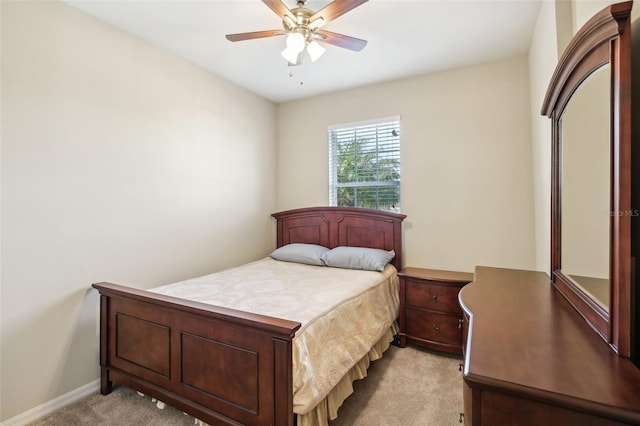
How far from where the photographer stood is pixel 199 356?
65.9 inches

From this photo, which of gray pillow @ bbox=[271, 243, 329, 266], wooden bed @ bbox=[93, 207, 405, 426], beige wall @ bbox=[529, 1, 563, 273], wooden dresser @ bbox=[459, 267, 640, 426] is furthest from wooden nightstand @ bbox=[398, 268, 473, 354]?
wooden bed @ bbox=[93, 207, 405, 426]

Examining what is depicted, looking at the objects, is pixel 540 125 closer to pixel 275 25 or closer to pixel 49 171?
pixel 275 25

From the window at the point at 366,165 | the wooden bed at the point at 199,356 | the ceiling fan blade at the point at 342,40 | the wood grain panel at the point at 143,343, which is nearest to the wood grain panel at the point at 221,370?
the wooden bed at the point at 199,356

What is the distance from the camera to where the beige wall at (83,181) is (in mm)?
1868

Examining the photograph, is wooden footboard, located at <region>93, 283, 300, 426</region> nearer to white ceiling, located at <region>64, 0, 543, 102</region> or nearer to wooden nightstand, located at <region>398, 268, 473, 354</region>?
wooden nightstand, located at <region>398, 268, 473, 354</region>

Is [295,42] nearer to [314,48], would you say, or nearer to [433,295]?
[314,48]

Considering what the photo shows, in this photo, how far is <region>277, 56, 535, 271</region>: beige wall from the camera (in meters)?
2.83

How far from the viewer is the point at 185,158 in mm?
2904

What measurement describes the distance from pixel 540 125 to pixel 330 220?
2153 mm

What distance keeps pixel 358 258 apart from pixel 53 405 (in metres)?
2.48

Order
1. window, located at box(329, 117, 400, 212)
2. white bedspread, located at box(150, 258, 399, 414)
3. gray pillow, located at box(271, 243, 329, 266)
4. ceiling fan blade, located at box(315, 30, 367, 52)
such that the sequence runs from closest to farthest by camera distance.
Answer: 1. white bedspread, located at box(150, 258, 399, 414)
2. ceiling fan blade, located at box(315, 30, 367, 52)
3. gray pillow, located at box(271, 243, 329, 266)
4. window, located at box(329, 117, 400, 212)

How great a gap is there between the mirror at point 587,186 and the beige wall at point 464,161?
4.39 ft

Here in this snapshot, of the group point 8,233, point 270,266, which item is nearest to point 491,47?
point 270,266

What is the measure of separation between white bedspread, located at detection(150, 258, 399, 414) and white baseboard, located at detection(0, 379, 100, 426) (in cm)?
80
